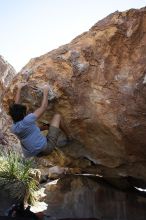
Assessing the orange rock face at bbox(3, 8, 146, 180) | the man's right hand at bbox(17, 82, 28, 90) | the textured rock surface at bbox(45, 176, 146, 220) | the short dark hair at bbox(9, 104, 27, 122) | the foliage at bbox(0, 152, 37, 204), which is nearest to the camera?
the short dark hair at bbox(9, 104, 27, 122)

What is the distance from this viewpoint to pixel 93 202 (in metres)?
9.11

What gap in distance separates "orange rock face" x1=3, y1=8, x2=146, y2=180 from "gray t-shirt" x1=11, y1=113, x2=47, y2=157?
31.4 inches

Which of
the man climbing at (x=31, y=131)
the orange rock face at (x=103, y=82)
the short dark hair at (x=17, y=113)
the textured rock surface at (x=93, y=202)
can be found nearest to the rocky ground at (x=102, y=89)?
the orange rock face at (x=103, y=82)

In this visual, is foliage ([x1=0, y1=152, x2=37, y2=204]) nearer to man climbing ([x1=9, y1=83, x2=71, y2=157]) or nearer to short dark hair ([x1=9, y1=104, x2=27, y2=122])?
man climbing ([x1=9, y1=83, x2=71, y2=157])

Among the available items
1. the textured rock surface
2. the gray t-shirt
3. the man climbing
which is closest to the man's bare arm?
the man climbing

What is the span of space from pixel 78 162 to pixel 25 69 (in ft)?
8.96

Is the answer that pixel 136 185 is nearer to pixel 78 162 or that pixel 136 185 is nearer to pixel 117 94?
pixel 78 162

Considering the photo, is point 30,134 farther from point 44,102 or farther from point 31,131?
point 44,102

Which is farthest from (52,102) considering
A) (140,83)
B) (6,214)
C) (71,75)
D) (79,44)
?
(6,214)

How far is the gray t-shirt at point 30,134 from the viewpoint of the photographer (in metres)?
6.31

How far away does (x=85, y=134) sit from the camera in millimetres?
7555

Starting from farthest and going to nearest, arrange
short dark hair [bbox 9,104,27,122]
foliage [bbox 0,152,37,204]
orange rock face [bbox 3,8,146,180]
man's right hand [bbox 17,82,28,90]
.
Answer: foliage [bbox 0,152,37,204] → man's right hand [bbox 17,82,28,90] → orange rock face [bbox 3,8,146,180] → short dark hair [bbox 9,104,27,122]

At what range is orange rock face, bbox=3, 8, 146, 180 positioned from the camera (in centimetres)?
664

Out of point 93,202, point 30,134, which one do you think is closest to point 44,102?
point 30,134
